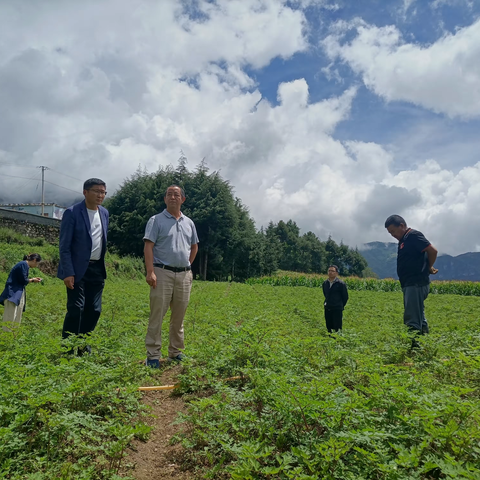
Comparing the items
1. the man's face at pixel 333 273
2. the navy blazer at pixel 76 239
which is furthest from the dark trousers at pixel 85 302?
the man's face at pixel 333 273

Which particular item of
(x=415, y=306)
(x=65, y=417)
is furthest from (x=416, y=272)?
(x=65, y=417)

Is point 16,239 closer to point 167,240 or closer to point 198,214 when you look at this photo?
point 198,214

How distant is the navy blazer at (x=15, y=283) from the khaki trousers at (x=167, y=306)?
3129 mm

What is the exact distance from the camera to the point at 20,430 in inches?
108

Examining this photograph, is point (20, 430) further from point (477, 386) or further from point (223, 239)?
point (223, 239)

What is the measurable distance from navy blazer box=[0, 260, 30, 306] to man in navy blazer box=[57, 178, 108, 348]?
2260 millimetres

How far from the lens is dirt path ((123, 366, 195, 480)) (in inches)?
104

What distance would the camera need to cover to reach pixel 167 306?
5.15 m

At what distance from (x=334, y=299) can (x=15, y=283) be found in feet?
20.2

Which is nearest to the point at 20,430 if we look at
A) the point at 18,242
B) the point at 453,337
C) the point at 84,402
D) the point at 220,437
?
the point at 84,402

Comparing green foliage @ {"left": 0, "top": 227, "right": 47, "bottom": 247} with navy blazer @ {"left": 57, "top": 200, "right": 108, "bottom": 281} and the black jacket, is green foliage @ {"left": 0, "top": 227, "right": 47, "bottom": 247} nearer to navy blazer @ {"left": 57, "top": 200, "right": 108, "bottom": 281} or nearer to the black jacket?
navy blazer @ {"left": 57, "top": 200, "right": 108, "bottom": 281}

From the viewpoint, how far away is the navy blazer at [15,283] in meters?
6.57

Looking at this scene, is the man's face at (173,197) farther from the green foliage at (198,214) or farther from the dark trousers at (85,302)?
the green foliage at (198,214)

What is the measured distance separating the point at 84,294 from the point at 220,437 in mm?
2936
